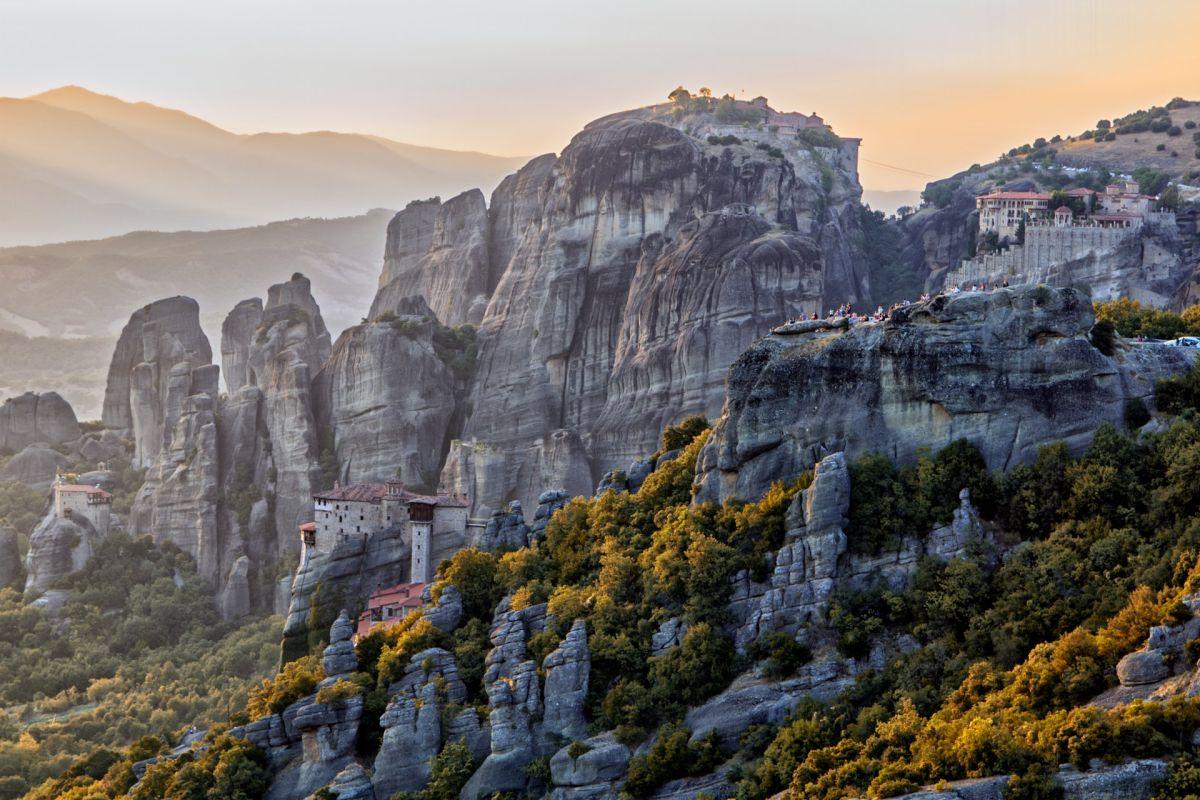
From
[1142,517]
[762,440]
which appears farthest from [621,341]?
[1142,517]

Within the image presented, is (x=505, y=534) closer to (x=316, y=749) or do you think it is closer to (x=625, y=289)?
(x=316, y=749)

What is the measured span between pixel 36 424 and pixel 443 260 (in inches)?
1044

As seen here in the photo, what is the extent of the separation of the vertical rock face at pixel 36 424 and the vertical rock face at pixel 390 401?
2419 centimetres

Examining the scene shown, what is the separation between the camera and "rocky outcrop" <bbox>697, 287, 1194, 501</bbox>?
4544 cm

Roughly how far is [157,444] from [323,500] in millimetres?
39713

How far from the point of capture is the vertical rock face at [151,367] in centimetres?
10856

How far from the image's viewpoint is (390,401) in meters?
94.8

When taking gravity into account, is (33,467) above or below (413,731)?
above

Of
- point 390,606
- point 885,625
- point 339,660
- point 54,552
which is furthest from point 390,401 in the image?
point 885,625

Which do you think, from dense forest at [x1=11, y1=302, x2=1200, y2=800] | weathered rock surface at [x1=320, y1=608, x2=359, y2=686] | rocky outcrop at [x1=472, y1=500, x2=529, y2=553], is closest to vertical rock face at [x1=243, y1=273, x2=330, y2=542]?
dense forest at [x1=11, y1=302, x2=1200, y2=800]

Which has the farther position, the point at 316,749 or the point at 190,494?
the point at 190,494

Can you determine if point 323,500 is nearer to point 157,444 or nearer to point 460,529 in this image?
point 460,529

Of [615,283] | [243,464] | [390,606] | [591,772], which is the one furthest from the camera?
[243,464]

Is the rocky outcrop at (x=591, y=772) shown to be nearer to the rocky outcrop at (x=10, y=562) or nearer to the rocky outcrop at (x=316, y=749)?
the rocky outcrop at (x=316, y=749)
